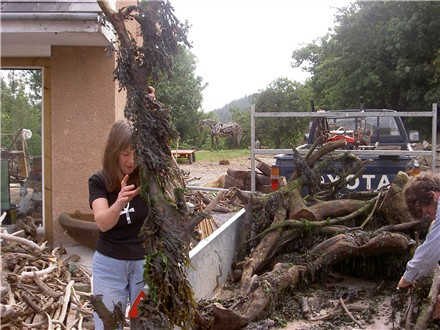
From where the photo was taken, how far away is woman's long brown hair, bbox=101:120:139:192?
115 inches

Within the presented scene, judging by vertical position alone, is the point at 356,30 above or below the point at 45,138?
above

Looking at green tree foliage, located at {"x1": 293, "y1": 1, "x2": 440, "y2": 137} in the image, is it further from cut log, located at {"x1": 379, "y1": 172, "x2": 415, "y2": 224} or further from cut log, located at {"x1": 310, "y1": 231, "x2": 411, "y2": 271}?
cut log, located at {"x1": 310, "y1": 231, "x2": 411, "y2": 271}

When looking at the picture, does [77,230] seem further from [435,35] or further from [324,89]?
[324,89]

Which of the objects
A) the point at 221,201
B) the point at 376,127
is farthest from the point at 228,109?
the point at 376,127

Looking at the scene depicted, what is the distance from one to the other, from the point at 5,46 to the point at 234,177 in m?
5.64

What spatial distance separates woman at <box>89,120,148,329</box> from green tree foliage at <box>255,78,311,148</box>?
25880 mm

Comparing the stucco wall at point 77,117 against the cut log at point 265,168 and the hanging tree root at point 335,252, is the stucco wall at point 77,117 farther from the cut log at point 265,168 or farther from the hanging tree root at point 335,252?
the cut log at point 265,168

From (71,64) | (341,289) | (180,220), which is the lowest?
(341,289)

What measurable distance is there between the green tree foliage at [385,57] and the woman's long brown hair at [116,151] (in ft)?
77.9

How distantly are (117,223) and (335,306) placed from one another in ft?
7.79

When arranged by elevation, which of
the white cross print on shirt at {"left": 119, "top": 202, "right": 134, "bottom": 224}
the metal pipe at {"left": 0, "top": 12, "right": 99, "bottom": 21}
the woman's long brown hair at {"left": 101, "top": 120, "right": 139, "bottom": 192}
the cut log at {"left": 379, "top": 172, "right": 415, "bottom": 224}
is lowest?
the cut log at {"left": 379, "top": 172, "right": 415, "bottom": 224}

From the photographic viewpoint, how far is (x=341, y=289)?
5191 mm

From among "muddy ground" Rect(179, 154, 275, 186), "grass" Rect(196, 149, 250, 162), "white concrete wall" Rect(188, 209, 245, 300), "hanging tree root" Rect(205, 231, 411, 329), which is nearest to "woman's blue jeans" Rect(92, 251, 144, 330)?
"white concrete wall" Rect(188, 209, 245, 300)

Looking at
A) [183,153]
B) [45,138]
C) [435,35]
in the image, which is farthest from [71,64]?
[435,35]
